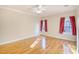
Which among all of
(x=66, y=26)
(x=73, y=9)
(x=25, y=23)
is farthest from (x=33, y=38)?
(x=73, y=9)

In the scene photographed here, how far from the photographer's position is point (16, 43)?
2125mm

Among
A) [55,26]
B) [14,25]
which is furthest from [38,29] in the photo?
[14,25]

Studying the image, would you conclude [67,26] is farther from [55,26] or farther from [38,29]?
[38,29]

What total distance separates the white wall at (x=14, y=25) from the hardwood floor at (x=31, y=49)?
0.39 feet

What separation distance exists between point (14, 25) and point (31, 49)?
23.1 inches

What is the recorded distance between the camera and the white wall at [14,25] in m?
2.10

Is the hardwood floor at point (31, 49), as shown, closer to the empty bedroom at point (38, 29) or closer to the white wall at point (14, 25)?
the empty bedroom at point (38, 29)

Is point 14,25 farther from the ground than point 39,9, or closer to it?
closer to it

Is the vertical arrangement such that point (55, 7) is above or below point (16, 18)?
above

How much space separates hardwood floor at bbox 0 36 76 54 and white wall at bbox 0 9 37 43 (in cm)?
12

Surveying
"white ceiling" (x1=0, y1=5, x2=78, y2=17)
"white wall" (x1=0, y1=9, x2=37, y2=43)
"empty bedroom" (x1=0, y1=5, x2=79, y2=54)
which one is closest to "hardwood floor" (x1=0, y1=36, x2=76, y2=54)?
"empty bedroom" (x1=0, y1=5, x2=79, y2=54)

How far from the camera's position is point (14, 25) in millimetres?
2141

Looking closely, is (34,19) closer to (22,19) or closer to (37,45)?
(22,19)
